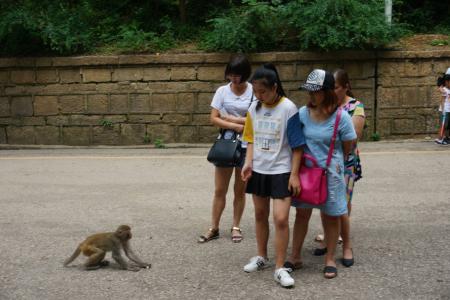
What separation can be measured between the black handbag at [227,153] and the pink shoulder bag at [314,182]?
0.93 meters

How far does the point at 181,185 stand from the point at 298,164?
3.99 metres

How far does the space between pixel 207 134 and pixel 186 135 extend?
43 cm

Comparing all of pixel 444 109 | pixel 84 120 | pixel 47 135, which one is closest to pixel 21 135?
pixel 47 135

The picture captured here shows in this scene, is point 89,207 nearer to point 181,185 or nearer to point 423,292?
point 181,185

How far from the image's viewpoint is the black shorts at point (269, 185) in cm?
473

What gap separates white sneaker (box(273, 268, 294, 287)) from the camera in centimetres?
462

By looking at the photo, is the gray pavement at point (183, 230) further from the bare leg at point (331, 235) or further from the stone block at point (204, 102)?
the stone block at point (204, 102)

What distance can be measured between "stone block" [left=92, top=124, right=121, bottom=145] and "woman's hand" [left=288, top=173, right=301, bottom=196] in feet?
26.5

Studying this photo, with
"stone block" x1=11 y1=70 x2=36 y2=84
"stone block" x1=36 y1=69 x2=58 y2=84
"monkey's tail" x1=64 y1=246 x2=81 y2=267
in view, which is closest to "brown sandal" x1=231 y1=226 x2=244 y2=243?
"monkey's tail" x1=64 y1=246 x2=81 y2=267

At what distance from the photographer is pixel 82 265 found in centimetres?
527

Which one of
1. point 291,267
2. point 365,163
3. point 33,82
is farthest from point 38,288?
point 33,82

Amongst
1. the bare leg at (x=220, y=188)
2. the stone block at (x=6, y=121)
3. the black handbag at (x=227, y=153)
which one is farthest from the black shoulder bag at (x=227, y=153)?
the stone block at (x=6, y=121)

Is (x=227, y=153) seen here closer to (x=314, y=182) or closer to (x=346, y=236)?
(x=314, y=182)

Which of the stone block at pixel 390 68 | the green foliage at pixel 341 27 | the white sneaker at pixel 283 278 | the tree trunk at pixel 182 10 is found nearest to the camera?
the white sneaker at pixel 283 278
